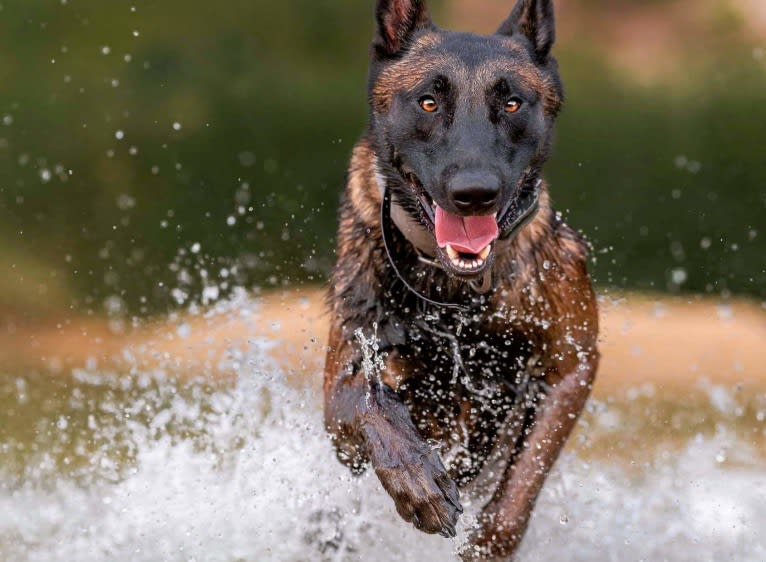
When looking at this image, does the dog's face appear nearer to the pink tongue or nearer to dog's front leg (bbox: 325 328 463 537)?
the pink tongue

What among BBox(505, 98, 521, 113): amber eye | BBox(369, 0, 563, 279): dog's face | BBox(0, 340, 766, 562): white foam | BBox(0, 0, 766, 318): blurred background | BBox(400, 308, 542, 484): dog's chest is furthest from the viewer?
BBox(0, 0, 766, 318): blurred background

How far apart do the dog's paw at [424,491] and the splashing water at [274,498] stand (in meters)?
0.51

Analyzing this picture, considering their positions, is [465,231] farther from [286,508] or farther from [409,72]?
[286,508]

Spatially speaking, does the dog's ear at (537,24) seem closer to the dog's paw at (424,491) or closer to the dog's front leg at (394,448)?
the dog's front leg at (394,448)

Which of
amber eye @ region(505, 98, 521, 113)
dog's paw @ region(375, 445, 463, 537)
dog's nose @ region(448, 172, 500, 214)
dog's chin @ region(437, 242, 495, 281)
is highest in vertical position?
amber eye @ region(505, 98, 521, 113)

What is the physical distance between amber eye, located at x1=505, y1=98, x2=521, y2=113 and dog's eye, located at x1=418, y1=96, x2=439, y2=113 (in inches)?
8.5

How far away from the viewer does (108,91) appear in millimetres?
9477

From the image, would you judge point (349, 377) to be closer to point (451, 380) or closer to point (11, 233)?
point (451, 380)

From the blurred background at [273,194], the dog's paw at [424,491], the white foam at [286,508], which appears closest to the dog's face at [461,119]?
the dog's paw at [424,491]

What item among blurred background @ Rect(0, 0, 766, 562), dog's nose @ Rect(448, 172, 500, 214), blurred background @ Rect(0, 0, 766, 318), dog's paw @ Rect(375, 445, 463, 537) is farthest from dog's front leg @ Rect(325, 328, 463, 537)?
blurred background @ Rect(0, 0, 766, 318)

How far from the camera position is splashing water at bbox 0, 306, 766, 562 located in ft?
16.1

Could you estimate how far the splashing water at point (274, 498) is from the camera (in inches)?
193

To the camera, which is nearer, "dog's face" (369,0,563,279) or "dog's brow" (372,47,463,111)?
"dog's face" (369,0,563,279)

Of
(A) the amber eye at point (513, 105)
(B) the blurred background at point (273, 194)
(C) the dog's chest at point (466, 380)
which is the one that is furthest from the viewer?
(B) the blurred background at point (273, 194)
